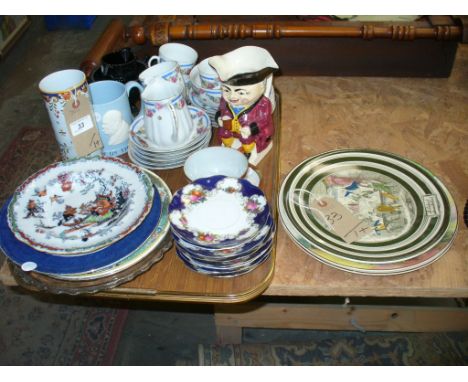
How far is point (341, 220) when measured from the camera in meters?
1.01

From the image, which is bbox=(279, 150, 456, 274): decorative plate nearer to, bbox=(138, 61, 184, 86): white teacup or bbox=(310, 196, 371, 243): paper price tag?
bbox=(310, 196, 371, 243): paper price tag

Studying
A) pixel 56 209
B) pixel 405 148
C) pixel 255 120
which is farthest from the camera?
pixel 405 148

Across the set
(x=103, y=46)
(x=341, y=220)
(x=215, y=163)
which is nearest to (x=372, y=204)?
(x=341, y=220)

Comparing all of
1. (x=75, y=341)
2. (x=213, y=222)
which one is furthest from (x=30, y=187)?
(x=75, y=341)

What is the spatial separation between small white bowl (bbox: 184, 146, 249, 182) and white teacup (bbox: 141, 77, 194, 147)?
0.30ft

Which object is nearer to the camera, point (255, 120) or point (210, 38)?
point (255, 120)

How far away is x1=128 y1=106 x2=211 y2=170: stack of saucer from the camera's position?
3.64ft

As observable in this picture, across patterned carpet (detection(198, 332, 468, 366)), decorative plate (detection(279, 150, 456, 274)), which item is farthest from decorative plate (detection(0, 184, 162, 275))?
patterned carpet (detection(198, 332, 468, 366))

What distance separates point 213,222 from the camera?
0.89 m

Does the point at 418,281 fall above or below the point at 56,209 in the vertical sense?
below

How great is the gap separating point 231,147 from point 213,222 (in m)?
0.28

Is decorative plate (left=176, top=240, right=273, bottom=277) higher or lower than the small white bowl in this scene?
lower

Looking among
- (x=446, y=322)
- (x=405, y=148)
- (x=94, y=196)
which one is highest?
(x=94, y=196)

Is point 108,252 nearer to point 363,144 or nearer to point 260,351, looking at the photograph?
point 260,351
